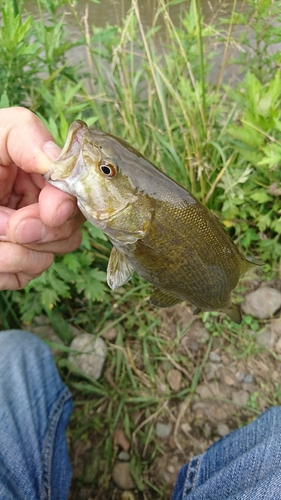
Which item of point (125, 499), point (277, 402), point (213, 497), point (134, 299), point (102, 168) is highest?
point (102, 168)

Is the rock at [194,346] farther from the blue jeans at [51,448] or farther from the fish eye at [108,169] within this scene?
the fish eye at [108,169]

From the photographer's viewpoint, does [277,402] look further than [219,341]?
No

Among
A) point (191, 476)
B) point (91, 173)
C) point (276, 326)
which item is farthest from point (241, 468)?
point (91, 173)

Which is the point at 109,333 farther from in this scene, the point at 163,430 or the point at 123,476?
the point at 123,476

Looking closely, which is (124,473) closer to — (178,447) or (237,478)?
(178,447)

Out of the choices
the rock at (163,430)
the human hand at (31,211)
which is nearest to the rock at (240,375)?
the rock at (163,430)

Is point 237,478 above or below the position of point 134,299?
above

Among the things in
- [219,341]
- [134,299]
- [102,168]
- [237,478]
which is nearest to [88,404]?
[134,299]
